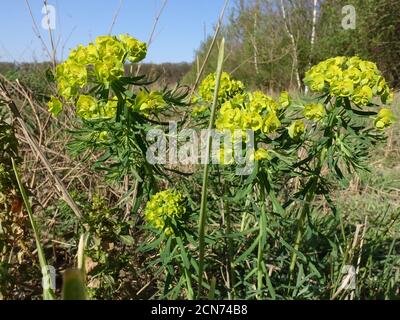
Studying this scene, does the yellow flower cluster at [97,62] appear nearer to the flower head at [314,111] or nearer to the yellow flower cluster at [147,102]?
the yellow flower cluster at [147,102]

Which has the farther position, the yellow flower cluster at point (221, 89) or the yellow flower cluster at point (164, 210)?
the yellow flower cluster at point (221, 89)

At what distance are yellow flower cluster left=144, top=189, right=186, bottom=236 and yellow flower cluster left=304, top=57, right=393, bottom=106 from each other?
22.2 inches

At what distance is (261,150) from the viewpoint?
128cm

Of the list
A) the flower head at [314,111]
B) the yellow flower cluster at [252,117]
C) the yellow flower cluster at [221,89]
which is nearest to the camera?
the yellow flower cluster at [252,117]

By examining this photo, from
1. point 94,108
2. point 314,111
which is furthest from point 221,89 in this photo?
point 94,108

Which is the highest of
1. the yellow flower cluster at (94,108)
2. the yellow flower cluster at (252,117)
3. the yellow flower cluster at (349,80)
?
the yellow flower cluster at (349,80)

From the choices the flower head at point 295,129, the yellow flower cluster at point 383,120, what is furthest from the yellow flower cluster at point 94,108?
the yellow flower cluster at point 383,120

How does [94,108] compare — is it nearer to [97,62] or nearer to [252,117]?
[97,62]

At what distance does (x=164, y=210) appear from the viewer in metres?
1.38

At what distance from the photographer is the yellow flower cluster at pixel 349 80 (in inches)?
52.7

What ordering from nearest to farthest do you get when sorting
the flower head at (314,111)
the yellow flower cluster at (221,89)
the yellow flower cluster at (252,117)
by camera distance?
the yellow flower cluster at (252,117) < the flower head at (314,111) < the yellow flower cluster at (221,89)

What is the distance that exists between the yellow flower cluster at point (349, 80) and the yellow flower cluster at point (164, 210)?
1.85ft

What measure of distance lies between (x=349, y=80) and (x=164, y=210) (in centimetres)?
68
